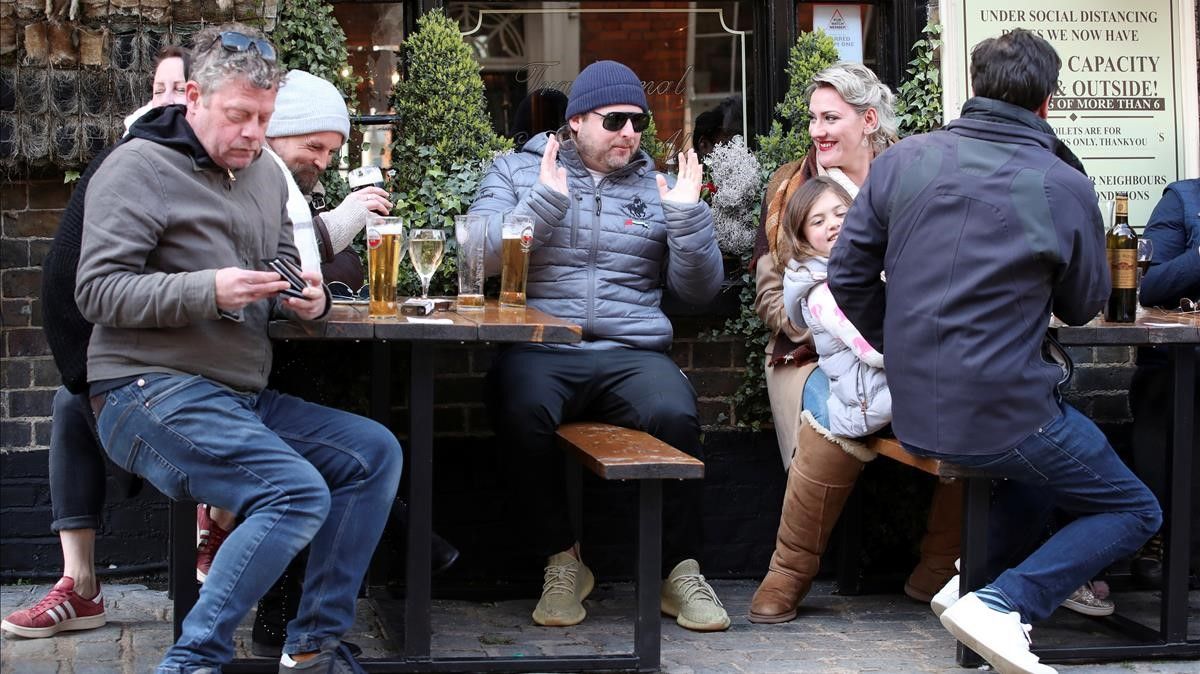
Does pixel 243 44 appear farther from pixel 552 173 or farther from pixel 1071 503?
pixel 1071 503

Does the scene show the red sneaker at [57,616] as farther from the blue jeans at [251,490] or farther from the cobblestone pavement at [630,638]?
the blue jeans at [251,490]

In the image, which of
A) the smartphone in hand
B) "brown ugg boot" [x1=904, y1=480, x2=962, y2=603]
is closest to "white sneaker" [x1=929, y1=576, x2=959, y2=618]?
"brown ugg boot" [x1=904, y1=480, x2=962, y2=603]

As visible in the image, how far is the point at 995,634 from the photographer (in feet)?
12.3

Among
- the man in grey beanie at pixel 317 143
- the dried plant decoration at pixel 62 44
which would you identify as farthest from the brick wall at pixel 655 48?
the dried plant decoration at pixel 62 44

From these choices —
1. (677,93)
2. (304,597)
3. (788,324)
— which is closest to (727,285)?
(788,324)

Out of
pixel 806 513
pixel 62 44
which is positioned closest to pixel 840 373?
pixel 806 513

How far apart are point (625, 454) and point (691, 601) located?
2.56ft

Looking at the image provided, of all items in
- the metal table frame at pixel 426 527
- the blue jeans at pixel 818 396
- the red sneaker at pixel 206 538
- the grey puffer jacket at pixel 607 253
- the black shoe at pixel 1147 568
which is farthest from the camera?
the black shoe at pixel 1147 568

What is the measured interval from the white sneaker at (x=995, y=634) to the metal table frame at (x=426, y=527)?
79 cm

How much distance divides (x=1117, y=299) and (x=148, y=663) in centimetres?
289

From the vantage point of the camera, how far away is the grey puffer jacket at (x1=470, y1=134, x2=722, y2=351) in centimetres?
470

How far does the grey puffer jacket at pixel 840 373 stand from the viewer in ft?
14.4

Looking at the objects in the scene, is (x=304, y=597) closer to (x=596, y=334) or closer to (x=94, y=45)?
(x=596, y=334)

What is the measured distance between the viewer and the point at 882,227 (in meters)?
3.96
